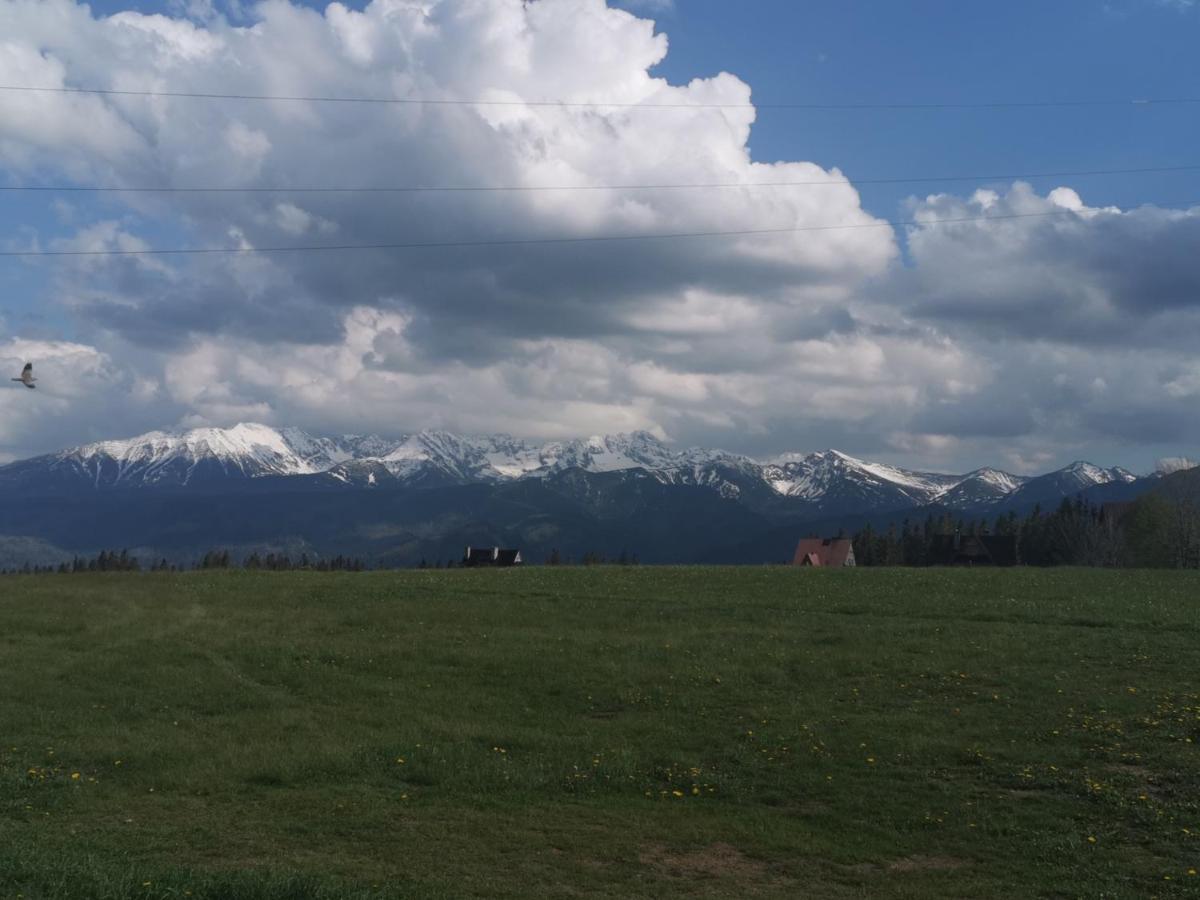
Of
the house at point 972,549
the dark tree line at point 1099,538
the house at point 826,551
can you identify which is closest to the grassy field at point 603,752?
the house at point 826,551

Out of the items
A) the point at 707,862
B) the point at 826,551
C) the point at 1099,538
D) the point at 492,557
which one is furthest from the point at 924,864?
the point at 492,557

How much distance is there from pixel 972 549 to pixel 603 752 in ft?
387

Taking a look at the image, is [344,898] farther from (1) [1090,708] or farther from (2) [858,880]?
(1) [1090,708]

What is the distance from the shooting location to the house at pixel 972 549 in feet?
420

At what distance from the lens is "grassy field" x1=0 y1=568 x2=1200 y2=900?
14.5 metres

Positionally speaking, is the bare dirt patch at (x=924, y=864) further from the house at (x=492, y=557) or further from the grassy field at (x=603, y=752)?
the house at (x=492, y=557)

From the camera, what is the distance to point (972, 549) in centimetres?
12912

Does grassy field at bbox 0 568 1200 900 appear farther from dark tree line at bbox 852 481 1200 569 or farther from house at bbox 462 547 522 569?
house at bbox 462 547 522 569

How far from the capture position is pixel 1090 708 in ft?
77.8

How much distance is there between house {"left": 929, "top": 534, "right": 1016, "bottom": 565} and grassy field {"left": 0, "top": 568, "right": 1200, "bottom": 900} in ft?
A: 303

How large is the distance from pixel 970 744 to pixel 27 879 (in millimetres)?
17294

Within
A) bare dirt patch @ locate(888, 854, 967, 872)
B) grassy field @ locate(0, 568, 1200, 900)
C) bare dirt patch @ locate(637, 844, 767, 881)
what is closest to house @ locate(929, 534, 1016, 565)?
grassy field @ locate(0, 568, 1200, 900)

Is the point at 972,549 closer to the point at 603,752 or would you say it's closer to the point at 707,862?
the point at 603,752

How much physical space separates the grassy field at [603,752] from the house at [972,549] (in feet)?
303
